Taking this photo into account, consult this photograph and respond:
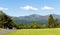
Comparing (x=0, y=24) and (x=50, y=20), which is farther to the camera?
(x=50, y=20)

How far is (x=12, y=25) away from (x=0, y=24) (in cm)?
463

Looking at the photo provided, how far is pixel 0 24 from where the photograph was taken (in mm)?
56469

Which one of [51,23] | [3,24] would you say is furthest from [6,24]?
[51,23]

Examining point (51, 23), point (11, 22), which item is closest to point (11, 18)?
point (11, 22)

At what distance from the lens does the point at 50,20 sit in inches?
2601

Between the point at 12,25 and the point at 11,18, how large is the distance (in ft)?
8.63

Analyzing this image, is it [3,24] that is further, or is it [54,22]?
[54,22]

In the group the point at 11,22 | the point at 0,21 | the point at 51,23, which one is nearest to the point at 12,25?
the point at 11,22

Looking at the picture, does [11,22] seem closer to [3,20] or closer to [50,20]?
[3,20]

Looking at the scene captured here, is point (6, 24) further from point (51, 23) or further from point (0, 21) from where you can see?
point (51, 23)

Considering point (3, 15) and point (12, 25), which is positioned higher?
point (3, 15)

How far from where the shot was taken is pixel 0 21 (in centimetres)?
5709

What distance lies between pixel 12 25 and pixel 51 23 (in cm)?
1603

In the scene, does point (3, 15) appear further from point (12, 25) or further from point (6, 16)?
point (12, 25)
